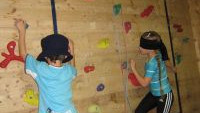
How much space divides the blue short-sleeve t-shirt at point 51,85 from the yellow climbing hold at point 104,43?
79cm

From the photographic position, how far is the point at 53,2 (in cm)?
271

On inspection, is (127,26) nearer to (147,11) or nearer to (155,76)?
(147,11)

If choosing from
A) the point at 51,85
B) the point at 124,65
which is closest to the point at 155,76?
the point at 124,65

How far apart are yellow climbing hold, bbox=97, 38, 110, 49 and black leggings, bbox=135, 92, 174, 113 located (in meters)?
0.70

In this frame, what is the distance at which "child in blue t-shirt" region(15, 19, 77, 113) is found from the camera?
219 cm

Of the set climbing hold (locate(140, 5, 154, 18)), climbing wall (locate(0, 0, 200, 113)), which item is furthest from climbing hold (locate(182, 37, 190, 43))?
climbing hold (locate(140, 5, 154, 18))

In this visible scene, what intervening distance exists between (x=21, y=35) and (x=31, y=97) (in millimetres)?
535

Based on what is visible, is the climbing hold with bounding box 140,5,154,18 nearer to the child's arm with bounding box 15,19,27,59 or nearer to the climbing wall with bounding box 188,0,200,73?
the climbing wall with bounding box 188,0,200,73

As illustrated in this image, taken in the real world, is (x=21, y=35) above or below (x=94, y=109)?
above

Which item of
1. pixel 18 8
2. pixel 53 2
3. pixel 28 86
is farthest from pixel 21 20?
pixel 28 86

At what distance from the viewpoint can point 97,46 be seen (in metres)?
3.04

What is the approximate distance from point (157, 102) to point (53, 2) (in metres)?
1.44

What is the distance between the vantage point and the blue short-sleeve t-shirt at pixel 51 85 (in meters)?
Result: 2.24

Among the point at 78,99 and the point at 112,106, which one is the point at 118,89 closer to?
the point at 112,106
